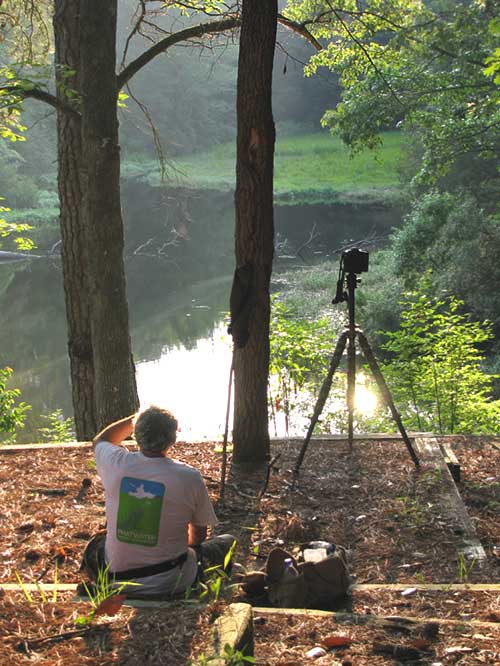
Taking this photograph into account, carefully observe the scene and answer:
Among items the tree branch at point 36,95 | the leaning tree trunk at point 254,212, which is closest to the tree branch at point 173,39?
the tree branch at point 36,95

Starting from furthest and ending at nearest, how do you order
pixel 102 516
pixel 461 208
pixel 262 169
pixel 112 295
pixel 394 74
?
pixel 461 208, pixel 394 74, pixel 112 295, pixel 262 169, pixel 102 516

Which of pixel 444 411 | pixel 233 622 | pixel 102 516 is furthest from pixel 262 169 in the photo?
pixel 444 411

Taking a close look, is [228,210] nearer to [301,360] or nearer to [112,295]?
[301,360]

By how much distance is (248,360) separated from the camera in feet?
17.4

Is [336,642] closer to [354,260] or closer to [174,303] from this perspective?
[354,260]

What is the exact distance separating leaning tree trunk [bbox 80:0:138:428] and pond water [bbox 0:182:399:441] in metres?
1.22

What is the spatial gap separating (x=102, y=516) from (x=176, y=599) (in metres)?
1.38

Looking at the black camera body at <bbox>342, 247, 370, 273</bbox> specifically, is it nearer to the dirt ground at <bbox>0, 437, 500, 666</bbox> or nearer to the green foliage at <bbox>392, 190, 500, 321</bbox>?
the dirt ground at <bbox>0, 437, 500, 666</bbox>

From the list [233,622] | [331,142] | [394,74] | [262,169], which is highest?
[331,142]

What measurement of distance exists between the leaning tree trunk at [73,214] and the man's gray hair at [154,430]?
414 cm

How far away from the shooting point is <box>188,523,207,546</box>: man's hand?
3525mm

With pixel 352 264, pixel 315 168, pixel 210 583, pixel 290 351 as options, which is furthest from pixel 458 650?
pixel 315 168

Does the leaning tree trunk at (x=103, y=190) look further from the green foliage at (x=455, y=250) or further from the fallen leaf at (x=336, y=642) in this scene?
the green foliage at (x=455, y=250)

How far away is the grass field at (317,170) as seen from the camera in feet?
133
